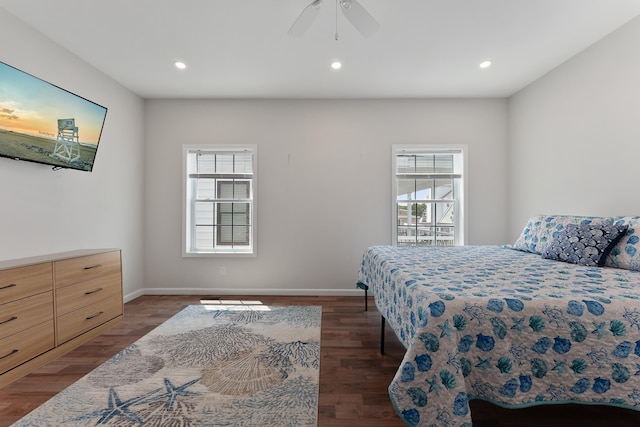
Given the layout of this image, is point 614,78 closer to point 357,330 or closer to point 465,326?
point 465,326

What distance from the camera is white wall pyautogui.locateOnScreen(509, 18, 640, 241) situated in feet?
7.88

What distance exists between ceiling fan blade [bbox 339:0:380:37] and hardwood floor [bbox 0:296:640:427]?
94.0 inches

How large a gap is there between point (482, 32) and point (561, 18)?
56 cm

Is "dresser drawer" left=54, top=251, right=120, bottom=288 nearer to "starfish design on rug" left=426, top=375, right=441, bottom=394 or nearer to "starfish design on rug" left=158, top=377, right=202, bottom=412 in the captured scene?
"starfish design on rug" left=158, top=377, right=202, bottom=412

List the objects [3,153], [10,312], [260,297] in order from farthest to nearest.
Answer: [260,297] → [3,153] → [10,312]

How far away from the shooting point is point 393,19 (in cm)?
232

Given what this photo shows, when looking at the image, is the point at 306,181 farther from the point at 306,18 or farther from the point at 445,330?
the point at 445,330

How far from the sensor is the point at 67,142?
260cm

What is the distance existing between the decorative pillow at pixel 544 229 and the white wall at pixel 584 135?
35 centimetres

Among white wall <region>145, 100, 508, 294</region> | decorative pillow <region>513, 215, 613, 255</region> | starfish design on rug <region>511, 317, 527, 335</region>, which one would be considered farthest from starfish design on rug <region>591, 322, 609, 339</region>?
white wall <region>145, 100, 508, 294</region>

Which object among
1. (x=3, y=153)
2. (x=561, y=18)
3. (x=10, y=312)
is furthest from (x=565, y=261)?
(x=3, y=153)

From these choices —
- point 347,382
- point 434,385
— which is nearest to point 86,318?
point 347,382

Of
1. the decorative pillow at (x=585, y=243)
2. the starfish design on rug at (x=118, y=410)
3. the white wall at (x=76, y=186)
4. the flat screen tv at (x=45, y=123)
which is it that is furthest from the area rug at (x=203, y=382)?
the decorative pillow at (x=585, y=243)

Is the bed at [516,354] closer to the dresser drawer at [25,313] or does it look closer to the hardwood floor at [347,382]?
the hardwood floor at [347,382]
